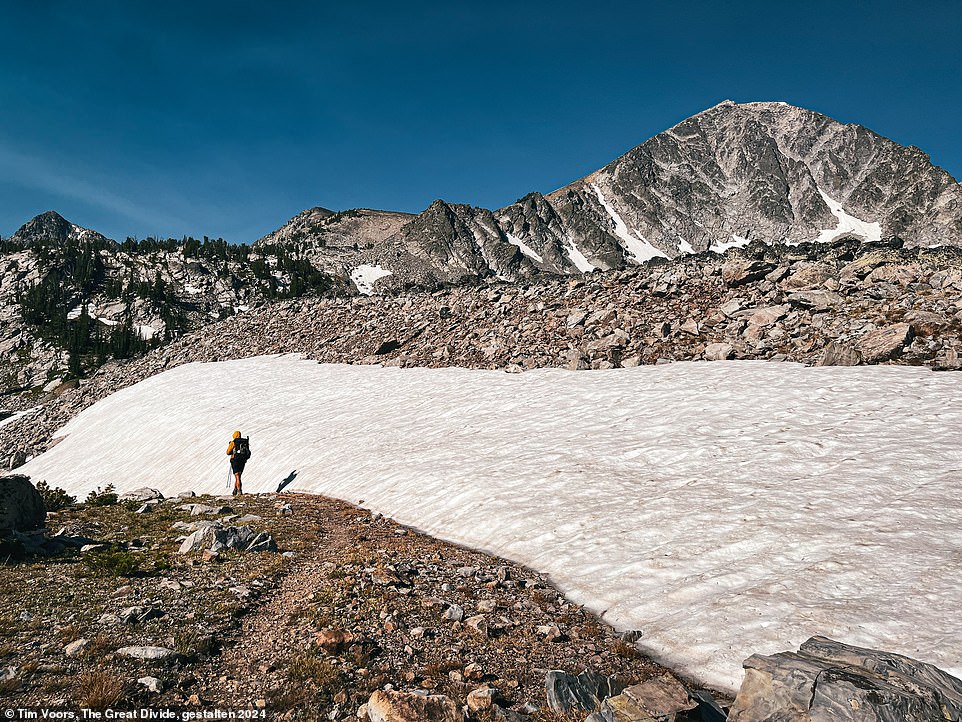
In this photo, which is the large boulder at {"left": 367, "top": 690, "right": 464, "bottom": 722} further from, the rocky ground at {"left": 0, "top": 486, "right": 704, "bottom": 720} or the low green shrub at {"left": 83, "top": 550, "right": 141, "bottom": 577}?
the low green shrub at {"left": 83, "top": 550, "right": 141, "bottom": 577}

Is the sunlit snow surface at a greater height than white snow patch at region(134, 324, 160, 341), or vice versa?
white snow patch at region(134, 324, 160, 341)

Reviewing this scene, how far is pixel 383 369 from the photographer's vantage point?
33.2m

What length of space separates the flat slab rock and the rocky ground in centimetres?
201

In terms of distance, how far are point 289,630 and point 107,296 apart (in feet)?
648

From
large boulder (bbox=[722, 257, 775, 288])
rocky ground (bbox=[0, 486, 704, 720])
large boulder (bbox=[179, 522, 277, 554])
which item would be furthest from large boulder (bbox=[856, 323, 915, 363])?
large boulder (bbox=[179, 522, 277, 554])

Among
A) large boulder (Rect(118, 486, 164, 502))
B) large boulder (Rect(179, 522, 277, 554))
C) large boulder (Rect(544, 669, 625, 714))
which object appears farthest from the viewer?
large boulder (Rect(118, 486, 164, 502))

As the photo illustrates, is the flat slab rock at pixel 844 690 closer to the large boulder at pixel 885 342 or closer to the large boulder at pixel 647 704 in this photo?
the large boulder at pixel 647 704

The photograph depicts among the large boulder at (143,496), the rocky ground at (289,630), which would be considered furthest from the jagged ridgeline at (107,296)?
the rocky ground at (289,630)

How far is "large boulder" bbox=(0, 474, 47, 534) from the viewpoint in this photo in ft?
37.8

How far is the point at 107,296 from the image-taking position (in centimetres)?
16262

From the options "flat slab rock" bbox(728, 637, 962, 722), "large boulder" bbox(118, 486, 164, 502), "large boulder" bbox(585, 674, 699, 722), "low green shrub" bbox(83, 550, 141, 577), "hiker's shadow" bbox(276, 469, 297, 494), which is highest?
"flat slab rock" bbox(728, 637, 962, 722)

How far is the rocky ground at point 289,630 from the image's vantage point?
5.52 meters

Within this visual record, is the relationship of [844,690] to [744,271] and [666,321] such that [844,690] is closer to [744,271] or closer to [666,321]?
[666,321]

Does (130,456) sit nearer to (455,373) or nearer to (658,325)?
(455,373)
